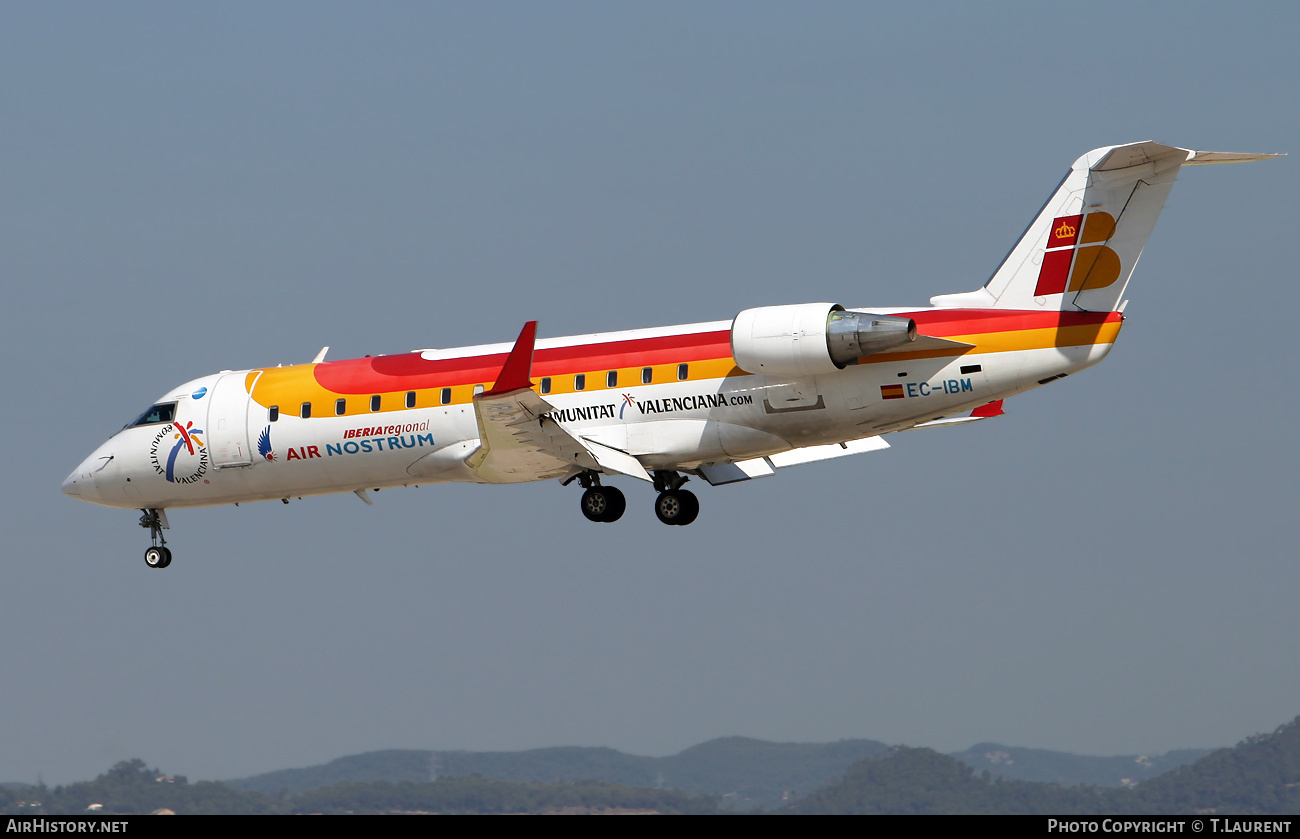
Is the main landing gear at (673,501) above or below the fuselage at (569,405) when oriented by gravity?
below

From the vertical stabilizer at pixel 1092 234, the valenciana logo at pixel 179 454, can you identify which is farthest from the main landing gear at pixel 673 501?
the valenciana logo at pixel 179 454

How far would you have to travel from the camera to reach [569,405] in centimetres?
2738

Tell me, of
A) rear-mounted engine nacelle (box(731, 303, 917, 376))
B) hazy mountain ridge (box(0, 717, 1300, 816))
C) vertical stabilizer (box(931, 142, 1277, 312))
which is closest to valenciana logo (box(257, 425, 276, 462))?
rear-mounted engine nacelle (box(731, 303, 917, 376))

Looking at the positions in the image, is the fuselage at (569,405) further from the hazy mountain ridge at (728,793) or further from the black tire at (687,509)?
the hazy mountain ridge at (728,793)

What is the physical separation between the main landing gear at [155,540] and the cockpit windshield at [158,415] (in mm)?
1924

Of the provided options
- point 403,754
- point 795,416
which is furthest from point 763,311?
point 403,754

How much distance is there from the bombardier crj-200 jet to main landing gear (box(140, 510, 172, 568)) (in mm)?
412

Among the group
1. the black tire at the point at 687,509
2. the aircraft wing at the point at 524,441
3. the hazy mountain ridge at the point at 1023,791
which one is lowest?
the hazy mountain ridge at the point at 1023,791

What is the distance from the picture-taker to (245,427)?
29547 mm

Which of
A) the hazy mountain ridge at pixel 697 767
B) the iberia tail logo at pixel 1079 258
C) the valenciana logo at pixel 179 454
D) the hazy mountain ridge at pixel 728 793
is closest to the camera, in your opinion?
the iberia tail logo at pixel 1079 258

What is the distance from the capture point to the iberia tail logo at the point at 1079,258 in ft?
82.0
